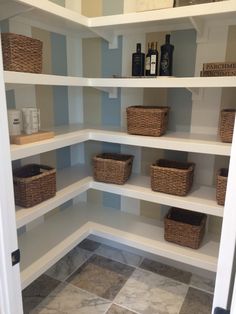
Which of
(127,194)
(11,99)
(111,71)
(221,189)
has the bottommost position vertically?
(127,194)

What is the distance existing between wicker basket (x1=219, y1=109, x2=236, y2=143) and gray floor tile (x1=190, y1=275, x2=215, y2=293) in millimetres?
1009

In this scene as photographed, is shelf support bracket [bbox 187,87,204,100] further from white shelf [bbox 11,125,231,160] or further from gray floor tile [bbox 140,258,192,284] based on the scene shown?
gray floor tile [bbox 140,258,192,284]

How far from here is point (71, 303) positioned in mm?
1556

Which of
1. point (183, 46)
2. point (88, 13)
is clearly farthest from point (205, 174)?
point (88, 13)

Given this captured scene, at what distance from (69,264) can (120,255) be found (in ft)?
1.32

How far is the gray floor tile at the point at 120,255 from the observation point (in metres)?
1.96

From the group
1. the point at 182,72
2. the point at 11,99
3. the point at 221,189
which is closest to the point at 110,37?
the point at 182,72

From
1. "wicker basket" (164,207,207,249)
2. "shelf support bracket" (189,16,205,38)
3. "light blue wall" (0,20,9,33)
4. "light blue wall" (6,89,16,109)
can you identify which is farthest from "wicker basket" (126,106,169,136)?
"light blue wall" (0,20,9,33)

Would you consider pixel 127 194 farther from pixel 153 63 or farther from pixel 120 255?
pixel 153 63

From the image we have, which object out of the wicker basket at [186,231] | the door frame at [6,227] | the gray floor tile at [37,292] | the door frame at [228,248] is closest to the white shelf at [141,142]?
the door frame at [6,227]

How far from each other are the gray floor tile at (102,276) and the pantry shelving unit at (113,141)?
0.26m

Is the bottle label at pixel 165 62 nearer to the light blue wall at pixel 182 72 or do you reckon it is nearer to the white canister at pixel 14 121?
the light blue wall at pixel 182 72

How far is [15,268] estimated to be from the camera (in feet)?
2.88

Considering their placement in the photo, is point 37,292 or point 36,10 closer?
point 36,10
